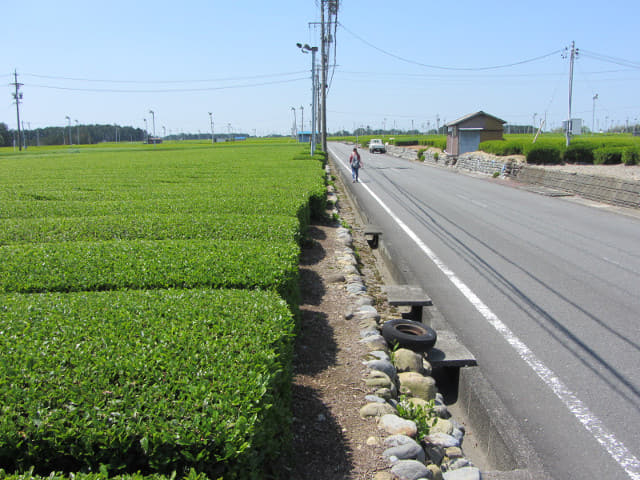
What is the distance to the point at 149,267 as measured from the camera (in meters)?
5.46

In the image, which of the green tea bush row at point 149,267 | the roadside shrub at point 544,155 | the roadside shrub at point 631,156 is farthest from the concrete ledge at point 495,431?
the roadside shrub at point 544,155

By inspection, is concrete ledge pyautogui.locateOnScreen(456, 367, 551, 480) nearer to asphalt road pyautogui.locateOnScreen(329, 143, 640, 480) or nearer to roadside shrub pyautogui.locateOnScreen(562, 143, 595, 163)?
asphalt road pyautogui.locateOnScreen(329, 143, 640, 480)

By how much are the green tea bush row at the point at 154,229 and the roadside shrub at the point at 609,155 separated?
28.2 metres

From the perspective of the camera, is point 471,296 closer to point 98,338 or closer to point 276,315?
point 276,315

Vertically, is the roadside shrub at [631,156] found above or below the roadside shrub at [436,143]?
below

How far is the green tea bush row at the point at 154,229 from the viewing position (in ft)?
24.6

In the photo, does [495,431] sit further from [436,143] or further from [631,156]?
[436,143]

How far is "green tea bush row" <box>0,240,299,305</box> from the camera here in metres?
5.11

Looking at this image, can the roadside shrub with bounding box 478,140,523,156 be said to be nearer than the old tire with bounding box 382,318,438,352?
No

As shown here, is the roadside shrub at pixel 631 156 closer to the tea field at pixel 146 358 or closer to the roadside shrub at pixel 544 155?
the roadside shrub at pixel 544 155

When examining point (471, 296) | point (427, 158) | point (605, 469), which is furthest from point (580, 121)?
point (605, 469)

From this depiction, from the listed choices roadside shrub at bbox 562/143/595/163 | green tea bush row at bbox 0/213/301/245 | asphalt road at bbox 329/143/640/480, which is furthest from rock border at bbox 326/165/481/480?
roadside shrub at bbox 562/143/595/163

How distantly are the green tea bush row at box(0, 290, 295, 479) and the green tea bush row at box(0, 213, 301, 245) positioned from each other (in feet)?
11.1

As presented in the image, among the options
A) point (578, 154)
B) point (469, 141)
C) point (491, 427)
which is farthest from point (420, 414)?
point (469, 141)
